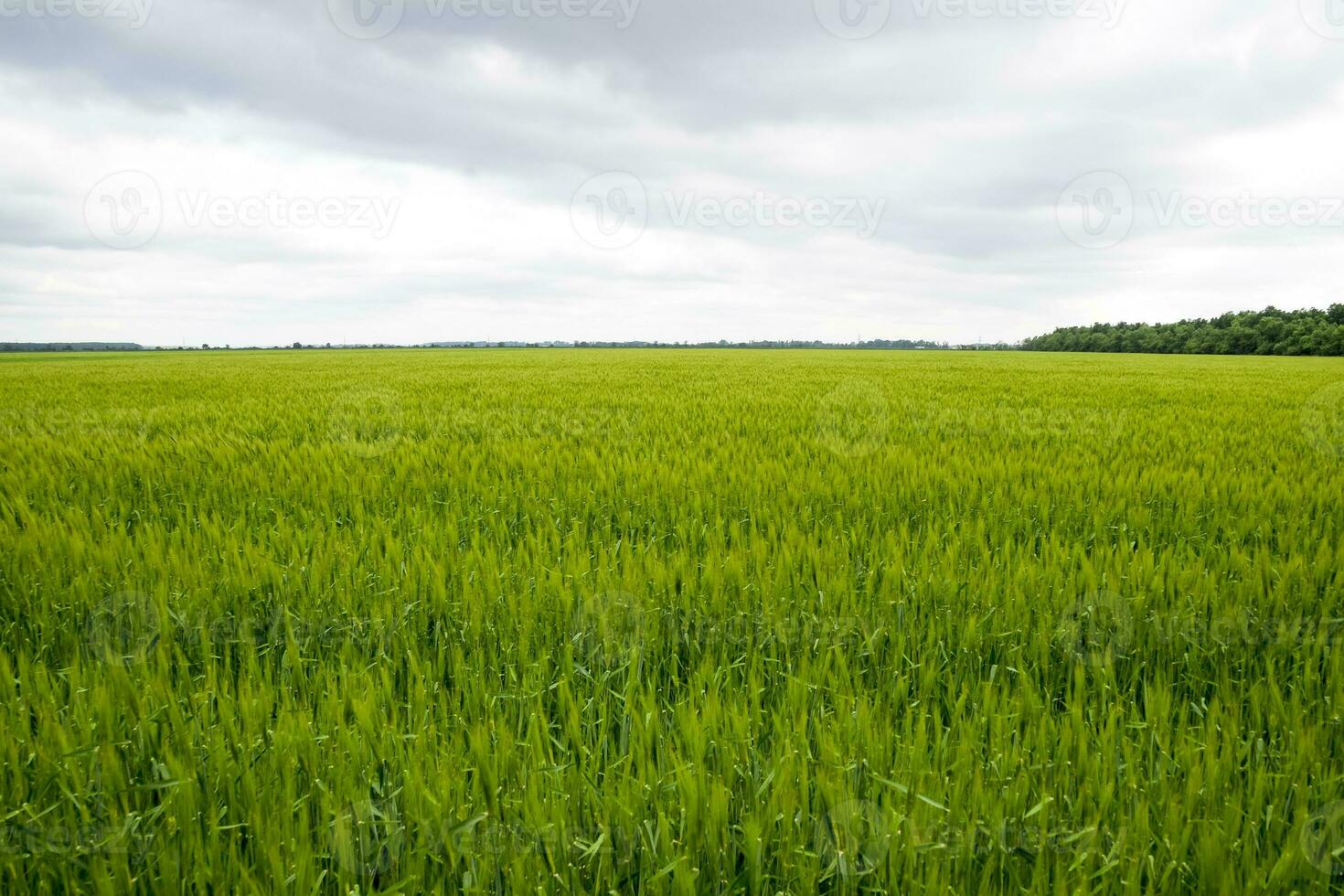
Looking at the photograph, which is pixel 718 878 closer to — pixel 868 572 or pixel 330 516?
pixel 868 572

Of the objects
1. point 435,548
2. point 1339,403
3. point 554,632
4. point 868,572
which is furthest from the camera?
point 1339,403

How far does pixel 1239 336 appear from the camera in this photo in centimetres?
6131

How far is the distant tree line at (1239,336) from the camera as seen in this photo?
52719mm

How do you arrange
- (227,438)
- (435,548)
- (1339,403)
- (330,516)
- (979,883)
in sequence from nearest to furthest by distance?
(979,883) < (435,548) < (330,516) < (227,438) < (1339,403)

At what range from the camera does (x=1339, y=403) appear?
10133 millimetres

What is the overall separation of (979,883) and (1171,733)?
3.27 feet

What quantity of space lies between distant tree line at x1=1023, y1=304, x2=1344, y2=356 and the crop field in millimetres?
70362

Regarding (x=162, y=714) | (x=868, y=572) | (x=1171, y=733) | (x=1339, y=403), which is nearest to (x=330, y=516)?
(x=162, y=714)

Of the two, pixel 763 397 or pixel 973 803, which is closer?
pixel 973 803

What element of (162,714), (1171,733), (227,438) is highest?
(227,438)

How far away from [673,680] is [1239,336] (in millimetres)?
82999

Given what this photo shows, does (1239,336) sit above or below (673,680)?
above

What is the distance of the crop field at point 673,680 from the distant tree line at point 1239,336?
70362 millimetres

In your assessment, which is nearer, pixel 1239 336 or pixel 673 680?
pixel 673 680
